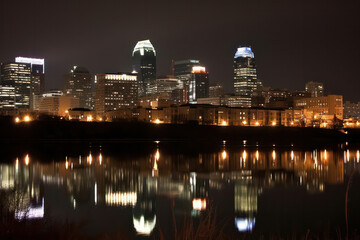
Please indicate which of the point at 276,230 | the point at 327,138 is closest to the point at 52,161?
the point at 276,230

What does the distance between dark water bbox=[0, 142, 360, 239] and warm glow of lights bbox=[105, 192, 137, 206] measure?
58 millimetres

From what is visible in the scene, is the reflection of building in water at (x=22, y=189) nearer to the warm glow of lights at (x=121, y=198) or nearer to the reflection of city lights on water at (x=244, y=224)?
the warm glow of lights at (x=121, y=198)

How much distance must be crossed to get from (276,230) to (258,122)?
16292cm

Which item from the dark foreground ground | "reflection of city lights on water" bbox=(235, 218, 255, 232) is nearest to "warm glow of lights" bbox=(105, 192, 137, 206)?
"reflection of city lights on water" bbox=(235, 218, 255, 232)

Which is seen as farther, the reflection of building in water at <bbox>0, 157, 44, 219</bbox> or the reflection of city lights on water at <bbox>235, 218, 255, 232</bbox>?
the reflection of city lights on water at <bbox>235, 218, 255, 232</bbox>

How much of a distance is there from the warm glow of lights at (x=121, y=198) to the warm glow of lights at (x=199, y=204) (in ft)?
11.8

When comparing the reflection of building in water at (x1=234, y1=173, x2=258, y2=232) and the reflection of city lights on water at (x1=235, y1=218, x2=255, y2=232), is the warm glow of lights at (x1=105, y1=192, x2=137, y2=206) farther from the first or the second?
the reflection of city lights on water at (x1=235, y1=218, x2=255, y2=232)

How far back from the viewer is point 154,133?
364ft

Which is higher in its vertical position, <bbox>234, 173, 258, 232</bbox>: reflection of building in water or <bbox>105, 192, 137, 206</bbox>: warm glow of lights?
<bbox>105, 192, 137, 206</bbox>: warm glow of lights

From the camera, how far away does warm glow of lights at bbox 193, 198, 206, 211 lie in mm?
21750

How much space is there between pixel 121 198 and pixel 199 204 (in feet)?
16.4

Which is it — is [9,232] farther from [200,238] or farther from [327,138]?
[327,138]

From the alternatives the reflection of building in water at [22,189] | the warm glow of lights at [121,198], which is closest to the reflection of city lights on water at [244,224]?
the warm glow of lights at [121,198]

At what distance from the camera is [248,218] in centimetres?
2019
